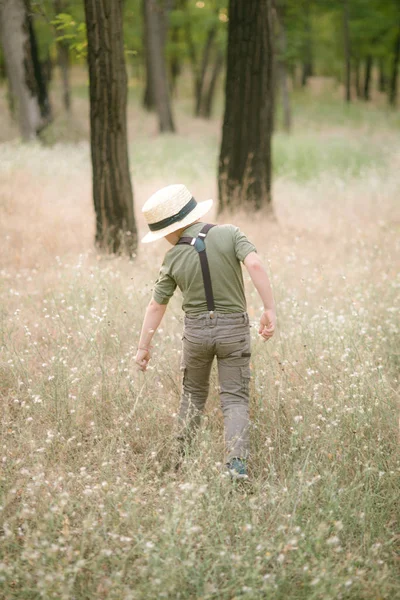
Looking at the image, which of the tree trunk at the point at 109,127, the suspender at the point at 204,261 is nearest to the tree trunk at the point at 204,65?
the tree trunk at the point at 109,127

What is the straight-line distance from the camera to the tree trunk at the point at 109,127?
6.48 m

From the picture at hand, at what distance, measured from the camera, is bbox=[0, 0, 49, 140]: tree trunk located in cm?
1404

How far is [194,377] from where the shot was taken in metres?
3.81

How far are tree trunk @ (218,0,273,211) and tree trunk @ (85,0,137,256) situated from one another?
2.33 meters

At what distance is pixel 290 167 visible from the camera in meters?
14.8

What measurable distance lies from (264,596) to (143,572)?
59 centimetres

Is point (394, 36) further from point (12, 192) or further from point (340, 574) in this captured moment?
point (340, 574)

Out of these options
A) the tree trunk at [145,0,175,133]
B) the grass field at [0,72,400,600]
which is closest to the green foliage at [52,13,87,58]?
the grass field at [0,72,400,600]

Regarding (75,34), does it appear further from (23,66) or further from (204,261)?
(23,66)

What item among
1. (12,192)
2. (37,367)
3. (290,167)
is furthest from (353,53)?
(37,367)

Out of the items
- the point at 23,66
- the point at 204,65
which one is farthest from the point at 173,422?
the point at 204,65

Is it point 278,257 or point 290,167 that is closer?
point 278,257

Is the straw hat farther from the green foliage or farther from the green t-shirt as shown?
the green foliage

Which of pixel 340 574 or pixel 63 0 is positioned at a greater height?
pixel 63 0
